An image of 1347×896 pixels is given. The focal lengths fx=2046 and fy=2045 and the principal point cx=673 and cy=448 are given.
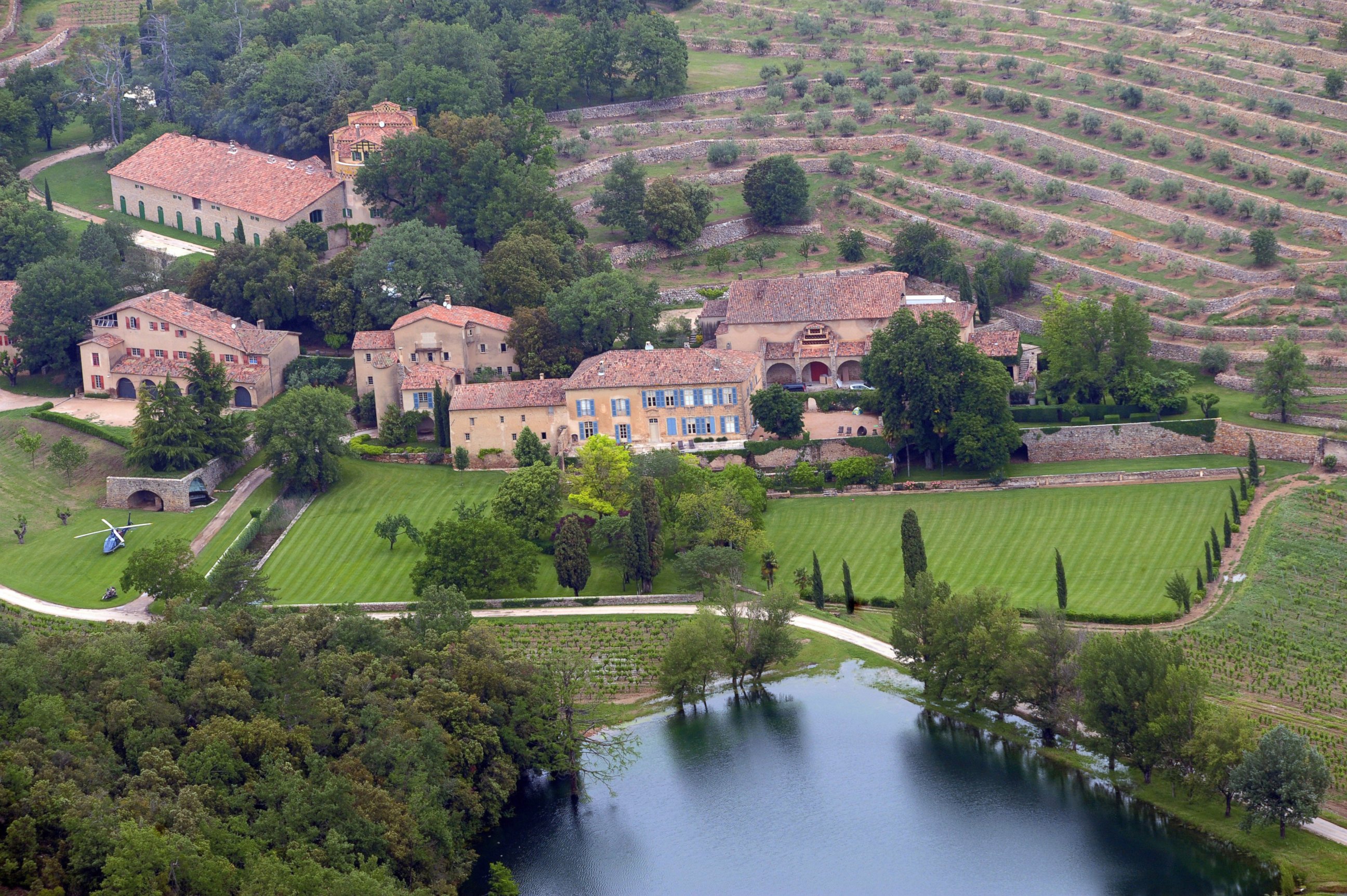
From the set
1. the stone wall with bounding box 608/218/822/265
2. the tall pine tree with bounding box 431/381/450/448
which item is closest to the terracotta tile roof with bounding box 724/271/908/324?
the stone wall with bounding box 608/218/822/265

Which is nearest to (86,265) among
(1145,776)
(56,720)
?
(56,720)

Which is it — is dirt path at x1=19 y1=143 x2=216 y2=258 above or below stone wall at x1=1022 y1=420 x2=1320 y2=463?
above

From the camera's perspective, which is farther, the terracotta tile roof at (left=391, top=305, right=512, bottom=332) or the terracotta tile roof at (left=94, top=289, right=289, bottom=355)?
the terracotta tile roof at (left=94, top=289, right=289, bottom=355)

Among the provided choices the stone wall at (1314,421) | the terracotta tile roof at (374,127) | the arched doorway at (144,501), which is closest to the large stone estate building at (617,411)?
→ the arched doorway at (144,501)

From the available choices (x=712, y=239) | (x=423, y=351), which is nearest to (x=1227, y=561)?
(x=423, y=351)

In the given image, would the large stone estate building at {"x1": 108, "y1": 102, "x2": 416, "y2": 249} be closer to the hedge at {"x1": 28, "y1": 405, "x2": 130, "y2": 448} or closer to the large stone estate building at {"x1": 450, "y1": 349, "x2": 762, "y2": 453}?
A: the hedge at {"x1": 28, "y1": 405, "x2": 130, "y2": 448}

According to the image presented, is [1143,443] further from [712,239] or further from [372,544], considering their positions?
[372,544]
